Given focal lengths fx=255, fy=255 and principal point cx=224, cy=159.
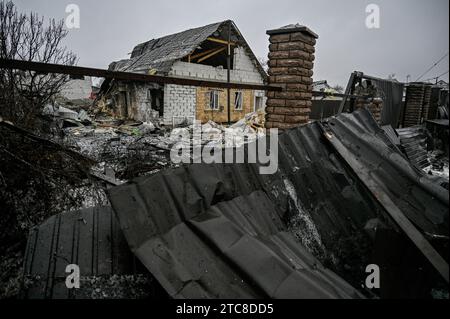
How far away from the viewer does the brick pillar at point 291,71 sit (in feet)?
12.1

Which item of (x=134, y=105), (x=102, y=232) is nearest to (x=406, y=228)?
(x=102, y=232)

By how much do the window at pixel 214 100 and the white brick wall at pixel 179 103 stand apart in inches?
45.7

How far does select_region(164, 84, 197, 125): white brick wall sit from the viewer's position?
46.8ft

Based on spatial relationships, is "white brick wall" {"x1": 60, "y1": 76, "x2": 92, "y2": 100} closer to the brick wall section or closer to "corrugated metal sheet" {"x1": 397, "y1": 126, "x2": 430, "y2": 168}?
the brick wall section

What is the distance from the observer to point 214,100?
53.0ft

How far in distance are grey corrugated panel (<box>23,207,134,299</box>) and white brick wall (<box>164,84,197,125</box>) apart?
504 inches

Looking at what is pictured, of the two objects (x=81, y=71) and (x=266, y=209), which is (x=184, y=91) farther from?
(x=266, y=209)

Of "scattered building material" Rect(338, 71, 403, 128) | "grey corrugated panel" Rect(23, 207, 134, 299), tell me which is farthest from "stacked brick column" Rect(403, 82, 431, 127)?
"grey corrugated panel" Rect(23, 207, 134, 299)

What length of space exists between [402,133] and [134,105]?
1394cm

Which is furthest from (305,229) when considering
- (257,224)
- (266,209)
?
(257,224)

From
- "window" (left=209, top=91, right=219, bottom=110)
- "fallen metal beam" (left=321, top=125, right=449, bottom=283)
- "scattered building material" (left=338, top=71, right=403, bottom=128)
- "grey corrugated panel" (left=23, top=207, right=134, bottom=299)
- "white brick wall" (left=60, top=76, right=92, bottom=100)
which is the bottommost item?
"grey corrugated panel" (left=23, top=207, right=134, bottom=299)
